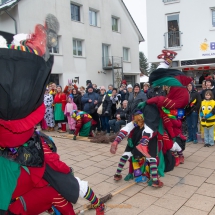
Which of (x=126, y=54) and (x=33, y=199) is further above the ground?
(x=126, y=54)

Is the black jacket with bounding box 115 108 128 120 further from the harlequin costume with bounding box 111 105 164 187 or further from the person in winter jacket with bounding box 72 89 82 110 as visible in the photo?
the harlequin costume with bounding box 111 105 164 187

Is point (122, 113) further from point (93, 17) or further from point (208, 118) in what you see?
point (93, 17)

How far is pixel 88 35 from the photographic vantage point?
60.3 ft

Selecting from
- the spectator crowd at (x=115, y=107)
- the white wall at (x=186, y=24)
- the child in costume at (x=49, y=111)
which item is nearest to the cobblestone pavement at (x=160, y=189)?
the spectator crowd at (x=115, y=107)

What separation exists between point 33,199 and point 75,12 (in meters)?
17.0

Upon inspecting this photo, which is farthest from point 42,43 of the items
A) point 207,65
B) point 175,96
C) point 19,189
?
point 207,65

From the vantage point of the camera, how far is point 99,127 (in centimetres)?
886

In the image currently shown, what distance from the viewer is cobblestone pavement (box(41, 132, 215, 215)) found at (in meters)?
3.43

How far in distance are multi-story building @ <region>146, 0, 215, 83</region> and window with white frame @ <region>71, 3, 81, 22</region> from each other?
4.65m

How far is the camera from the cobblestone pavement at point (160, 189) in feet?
11.3

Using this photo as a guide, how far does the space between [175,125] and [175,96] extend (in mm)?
Result: 961

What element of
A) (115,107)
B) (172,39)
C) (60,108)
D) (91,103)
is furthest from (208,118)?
(172,39)

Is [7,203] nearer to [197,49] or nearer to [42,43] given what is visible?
[42,43]

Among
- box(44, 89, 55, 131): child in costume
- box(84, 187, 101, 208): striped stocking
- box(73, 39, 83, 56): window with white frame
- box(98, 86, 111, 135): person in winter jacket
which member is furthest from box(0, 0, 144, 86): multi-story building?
box(84, 187, 101, 208): striped stocking
